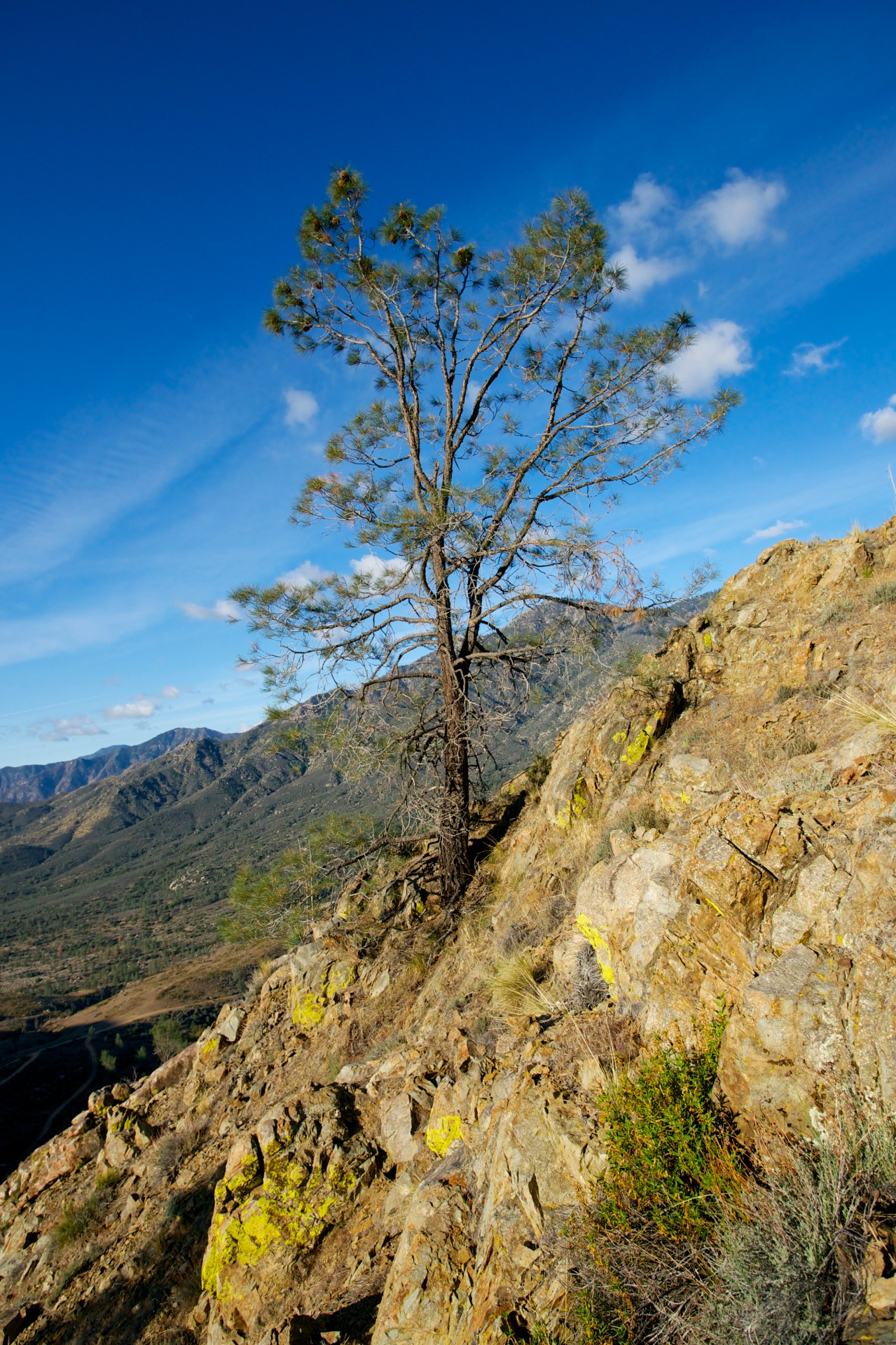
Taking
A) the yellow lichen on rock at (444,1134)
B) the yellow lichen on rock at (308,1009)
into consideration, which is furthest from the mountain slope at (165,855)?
the yellow lichen on rock at (444,1134)

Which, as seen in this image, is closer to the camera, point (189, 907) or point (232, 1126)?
point (232, 1126)

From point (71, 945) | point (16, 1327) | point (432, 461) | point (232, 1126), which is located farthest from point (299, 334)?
point (71, 945)

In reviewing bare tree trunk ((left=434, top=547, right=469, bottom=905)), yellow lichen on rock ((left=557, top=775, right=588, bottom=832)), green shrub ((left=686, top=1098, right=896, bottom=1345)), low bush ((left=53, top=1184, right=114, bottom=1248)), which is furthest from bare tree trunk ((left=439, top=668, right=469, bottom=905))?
low bush ((left=53, top=1184, right=114, bottom=1248))

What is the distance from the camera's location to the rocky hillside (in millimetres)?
3035

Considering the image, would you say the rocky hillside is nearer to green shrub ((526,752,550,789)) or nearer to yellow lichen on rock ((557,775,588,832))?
yellow lichen on rock ((557,775,588,832))

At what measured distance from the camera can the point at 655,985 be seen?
3.80 m

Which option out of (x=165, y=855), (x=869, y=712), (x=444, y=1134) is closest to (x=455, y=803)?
(x=444, y=1134)

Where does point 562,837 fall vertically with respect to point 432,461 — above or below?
below

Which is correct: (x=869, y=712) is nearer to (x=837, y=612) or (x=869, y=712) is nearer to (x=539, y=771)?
(x=837, y=612)

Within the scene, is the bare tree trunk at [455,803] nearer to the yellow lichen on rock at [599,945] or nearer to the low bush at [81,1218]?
the yellow lichen on rock at [599,945]

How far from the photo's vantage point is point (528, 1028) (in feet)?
16.2

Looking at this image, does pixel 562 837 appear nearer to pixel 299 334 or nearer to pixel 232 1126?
pixel 232 1126

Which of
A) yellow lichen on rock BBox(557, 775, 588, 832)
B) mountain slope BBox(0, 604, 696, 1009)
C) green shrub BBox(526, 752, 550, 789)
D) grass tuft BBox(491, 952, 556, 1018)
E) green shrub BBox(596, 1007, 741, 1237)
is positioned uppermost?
green shrub BBox(526, 752, 550, 789)

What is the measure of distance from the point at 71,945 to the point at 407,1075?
90.4 metres
